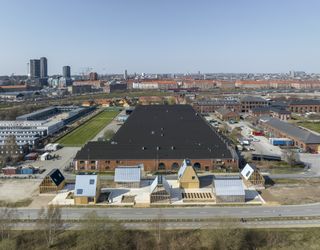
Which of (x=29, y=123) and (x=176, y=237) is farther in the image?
(x=29, y=123)

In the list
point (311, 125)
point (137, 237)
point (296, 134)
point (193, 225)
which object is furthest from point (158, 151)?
point (311, 125)

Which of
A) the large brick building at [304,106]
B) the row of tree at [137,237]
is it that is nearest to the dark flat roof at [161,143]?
the row of tree at [137,237]

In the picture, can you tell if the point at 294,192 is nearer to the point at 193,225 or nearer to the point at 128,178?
the point at 193,225

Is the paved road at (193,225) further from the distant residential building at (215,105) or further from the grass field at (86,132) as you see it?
the distant residential building at (215,105)

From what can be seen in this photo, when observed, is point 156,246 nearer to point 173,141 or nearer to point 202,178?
point 202,178

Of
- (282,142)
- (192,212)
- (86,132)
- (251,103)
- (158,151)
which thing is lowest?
(192,212)

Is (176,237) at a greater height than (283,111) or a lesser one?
lesser

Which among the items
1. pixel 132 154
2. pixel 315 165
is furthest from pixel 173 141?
pixel 315 165

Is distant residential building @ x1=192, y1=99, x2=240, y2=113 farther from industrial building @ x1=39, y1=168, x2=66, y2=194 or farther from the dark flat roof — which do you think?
industrial building @ x1=39, y1=168, x2=66, y2=194

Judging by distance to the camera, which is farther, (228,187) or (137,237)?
(228,187)
